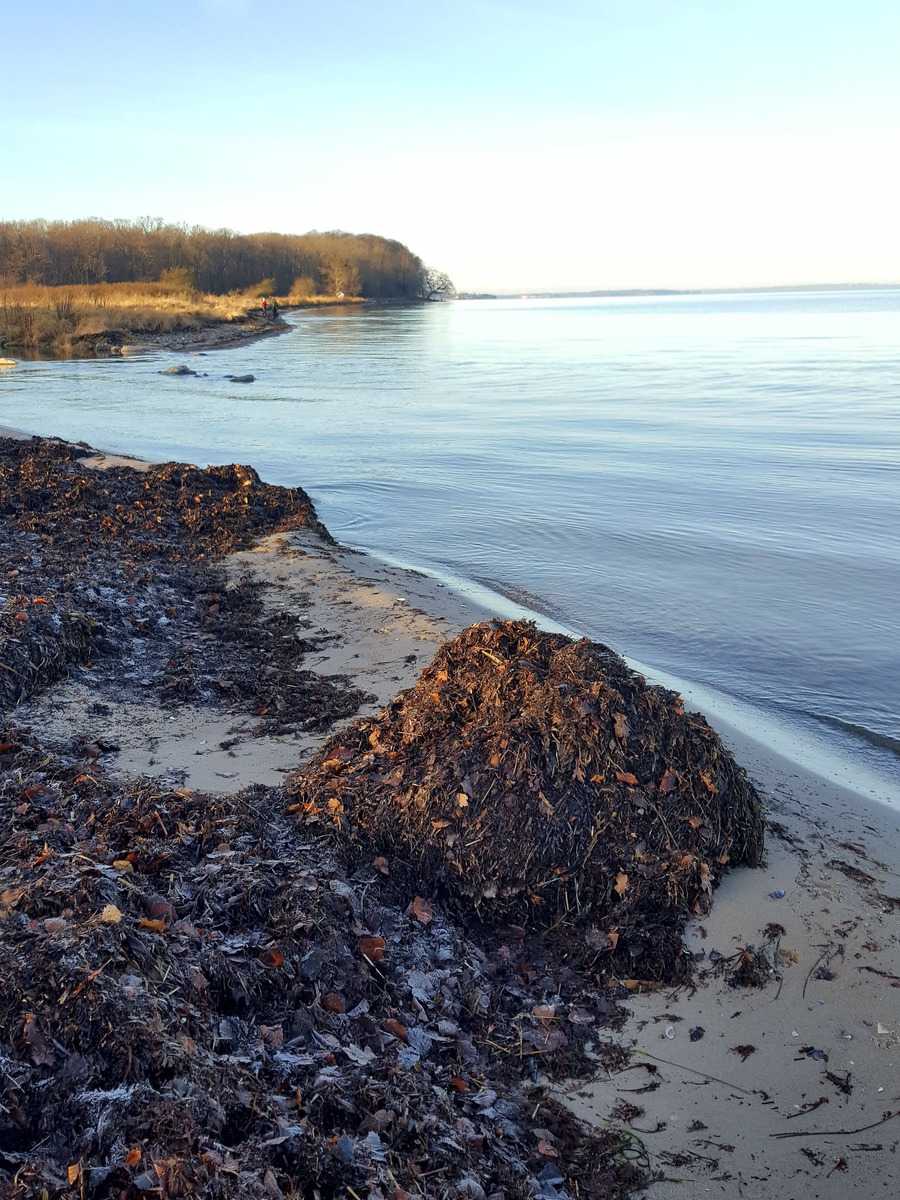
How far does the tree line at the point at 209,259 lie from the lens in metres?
86.8

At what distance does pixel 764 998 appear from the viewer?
14.0 feet

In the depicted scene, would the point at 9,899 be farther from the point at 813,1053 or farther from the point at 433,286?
the point at 433,286

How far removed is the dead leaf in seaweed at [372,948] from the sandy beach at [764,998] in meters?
0.94

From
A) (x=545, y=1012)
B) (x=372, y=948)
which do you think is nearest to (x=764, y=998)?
(x=545, y=1012)

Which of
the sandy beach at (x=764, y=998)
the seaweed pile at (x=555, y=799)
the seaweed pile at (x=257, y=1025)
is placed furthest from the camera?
the seaweed pile at (x=555, y=799)

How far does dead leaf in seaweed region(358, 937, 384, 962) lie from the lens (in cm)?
411

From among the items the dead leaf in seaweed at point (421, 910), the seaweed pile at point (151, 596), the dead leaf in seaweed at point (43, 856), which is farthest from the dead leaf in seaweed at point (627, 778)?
the dead leaf in seaweed at point (43, 856)

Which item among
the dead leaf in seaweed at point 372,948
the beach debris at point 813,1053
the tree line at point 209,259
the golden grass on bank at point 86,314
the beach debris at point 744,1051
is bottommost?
the beach debris at point 744,1051

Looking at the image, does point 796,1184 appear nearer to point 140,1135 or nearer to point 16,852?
point 140,1135

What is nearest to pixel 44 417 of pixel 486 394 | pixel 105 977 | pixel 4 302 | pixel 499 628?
pixel 486 394

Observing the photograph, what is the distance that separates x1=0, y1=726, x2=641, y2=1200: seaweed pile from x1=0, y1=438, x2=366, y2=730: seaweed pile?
2.21m

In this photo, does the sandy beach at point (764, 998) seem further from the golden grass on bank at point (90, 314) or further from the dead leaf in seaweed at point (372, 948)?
the golden grass on bank at point (90, 314)

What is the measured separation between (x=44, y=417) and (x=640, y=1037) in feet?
86.4

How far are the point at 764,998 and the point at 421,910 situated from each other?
1.65 m
